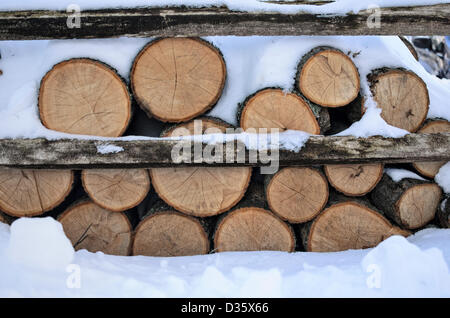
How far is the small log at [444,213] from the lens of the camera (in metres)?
2.32

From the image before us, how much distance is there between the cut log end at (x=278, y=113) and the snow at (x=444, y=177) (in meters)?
0.99

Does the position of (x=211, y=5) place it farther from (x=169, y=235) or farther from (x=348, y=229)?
(x=348, y=229)

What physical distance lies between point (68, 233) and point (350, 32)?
2.28 meters

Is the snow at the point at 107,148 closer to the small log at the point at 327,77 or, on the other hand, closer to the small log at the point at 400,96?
the small log at the point at 327,77

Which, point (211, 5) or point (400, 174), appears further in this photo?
point (400, 174)

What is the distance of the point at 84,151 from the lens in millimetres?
2096

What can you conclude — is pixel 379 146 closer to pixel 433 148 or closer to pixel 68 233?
pixel 433 148

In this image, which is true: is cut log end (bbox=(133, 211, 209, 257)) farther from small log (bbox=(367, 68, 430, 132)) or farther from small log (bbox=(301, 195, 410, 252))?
small log (bbox=(367, 68, 430, 132))

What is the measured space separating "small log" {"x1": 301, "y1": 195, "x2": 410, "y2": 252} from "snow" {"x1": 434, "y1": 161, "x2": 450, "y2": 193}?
459 millimetres

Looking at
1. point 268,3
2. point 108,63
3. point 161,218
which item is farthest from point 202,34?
point 161,218

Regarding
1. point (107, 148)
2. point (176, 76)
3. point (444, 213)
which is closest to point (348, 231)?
point (444, 213)

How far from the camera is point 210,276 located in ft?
6.13

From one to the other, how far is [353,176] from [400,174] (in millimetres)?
361
